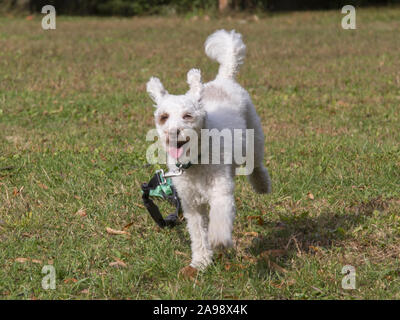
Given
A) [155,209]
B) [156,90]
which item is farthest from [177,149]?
[155,209]

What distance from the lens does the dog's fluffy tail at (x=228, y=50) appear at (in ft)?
17.1

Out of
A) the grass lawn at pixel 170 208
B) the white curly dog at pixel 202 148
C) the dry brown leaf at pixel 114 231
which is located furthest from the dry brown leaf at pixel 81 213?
the white curly dog at pixel 202 148

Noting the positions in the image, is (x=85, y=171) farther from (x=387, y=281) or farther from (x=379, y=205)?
(x=387, y=281)

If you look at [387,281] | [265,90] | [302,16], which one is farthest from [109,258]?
[302,16]

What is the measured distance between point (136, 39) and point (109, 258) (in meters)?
14.4

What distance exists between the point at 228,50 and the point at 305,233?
5.47 ft

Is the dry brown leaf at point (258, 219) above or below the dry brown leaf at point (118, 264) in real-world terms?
above

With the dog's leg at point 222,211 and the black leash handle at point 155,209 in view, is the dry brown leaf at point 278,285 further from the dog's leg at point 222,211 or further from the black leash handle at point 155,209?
the black leash handle at point 155,209

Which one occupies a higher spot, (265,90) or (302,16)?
(302,16)

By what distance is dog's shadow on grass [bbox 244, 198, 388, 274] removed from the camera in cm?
452

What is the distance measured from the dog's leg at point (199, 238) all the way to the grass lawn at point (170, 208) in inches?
4.8

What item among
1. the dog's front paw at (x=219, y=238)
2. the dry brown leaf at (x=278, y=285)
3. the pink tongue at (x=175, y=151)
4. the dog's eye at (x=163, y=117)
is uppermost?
the dog's eye at (x=163, y=117)

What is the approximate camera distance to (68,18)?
83.1ft

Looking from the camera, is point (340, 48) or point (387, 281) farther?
point (340, 48)
